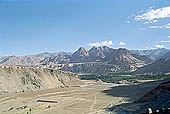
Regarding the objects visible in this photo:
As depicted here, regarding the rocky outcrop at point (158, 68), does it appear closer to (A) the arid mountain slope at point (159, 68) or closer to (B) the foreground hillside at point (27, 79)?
(A) the arid mountain slope at point (159, 68)

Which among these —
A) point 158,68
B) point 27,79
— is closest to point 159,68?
point 158,68

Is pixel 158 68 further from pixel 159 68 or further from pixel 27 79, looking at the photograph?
pixel 27 79

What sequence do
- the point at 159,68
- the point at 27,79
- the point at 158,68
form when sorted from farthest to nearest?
the point at 158,68
the point at 159,68
the point at 27,79

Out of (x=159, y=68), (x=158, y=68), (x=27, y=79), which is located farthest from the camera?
(x=158, y=68)

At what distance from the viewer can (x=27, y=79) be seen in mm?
94250

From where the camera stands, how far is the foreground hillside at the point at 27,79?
3351 inches

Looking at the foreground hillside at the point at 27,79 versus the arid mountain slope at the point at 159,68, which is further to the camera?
the arid mountain slope at the point at 159,68

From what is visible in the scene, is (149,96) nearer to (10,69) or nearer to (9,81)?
(9,81)

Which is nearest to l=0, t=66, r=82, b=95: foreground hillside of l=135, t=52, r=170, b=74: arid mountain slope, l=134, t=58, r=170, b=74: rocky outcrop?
l=134, t=58, r=170, b=74: rocky outcrop

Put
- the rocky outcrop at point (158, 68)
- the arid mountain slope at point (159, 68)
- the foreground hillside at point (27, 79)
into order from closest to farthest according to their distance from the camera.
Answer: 1. the foreground hillside at point (27, 79)
2. the rocky outcrop at point (158, 68)
3. the arid mountain slope at point (159, 68)

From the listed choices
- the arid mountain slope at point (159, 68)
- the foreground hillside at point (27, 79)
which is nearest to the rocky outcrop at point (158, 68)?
the arid mountain slope at point (159, 68)

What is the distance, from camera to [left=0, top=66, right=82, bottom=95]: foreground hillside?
8512 centimetres

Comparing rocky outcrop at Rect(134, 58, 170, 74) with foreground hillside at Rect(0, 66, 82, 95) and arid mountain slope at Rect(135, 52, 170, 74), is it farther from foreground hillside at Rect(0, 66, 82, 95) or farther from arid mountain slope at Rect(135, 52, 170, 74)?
foreground hillside at Rect(0, 66, 82, 95)

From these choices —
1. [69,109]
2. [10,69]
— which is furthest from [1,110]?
[10,69]
